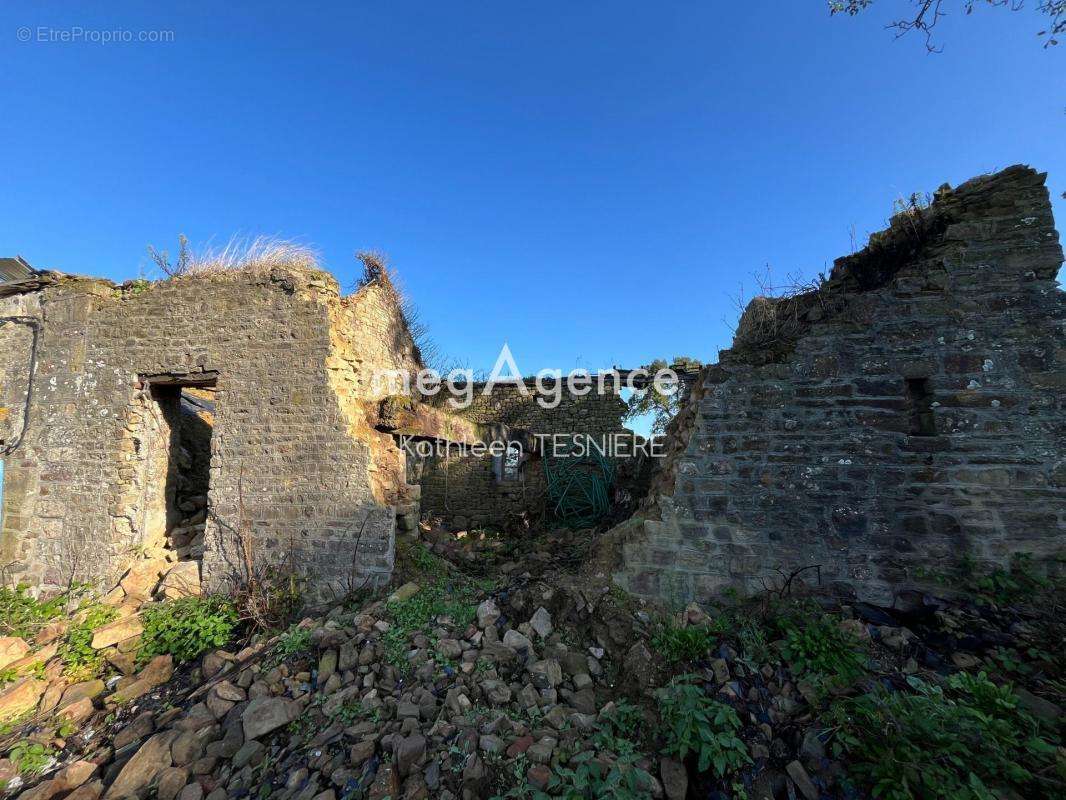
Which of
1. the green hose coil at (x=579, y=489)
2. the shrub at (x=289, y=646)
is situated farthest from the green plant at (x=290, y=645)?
the green hose coil at (x=579, y=489)

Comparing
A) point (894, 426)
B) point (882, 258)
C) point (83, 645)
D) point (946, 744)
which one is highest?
point (882, 258)

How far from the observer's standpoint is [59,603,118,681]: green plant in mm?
4516

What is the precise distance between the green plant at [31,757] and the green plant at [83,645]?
827 millimetres

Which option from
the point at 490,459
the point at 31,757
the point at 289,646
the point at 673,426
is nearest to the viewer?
the point at 31,757

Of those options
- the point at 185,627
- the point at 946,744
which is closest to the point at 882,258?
the point at 946,744

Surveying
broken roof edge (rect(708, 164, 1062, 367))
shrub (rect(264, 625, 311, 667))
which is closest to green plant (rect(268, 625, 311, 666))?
shrub (rect(264, 625, 311, 667))

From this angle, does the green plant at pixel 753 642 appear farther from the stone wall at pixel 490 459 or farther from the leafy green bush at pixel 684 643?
the stone wall at pixel 490 459

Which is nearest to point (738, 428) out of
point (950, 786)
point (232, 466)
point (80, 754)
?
point (950, 786)

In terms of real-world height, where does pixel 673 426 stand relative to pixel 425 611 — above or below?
above

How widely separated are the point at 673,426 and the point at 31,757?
6675 mm

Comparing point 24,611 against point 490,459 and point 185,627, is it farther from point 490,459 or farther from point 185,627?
point 490,459

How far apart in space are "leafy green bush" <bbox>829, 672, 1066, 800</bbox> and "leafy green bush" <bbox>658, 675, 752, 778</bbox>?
0.60 meters

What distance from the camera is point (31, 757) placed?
362 cm

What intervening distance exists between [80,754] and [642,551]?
199 inches
